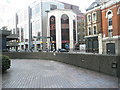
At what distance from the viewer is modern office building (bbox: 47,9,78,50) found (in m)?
61.3

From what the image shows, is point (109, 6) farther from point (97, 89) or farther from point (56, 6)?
point (56, 6)

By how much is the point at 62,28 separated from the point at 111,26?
37.2 m

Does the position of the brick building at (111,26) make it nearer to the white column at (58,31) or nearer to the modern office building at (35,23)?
the white column at (58,31)

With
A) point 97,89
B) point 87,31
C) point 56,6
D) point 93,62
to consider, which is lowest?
point 97,89

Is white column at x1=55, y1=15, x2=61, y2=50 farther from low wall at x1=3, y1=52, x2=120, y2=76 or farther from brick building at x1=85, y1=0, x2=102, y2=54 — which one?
low wall at x1=3, y1=52, x2=120, y2=76

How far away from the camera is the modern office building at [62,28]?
2413 inches

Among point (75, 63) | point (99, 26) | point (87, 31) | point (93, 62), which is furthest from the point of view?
point (87, 31)

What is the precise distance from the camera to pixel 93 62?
1107 cm

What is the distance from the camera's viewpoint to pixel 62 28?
6256 centimetres

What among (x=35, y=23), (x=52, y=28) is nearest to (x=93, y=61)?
(x=52, y=28)

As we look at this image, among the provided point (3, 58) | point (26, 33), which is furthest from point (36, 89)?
point (26, 33)

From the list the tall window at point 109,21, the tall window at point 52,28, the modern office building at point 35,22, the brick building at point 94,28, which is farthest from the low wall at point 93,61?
the tall window at point 52,28

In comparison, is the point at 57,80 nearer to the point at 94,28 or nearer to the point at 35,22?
the point at 94,28

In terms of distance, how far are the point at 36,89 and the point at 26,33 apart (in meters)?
78.1
